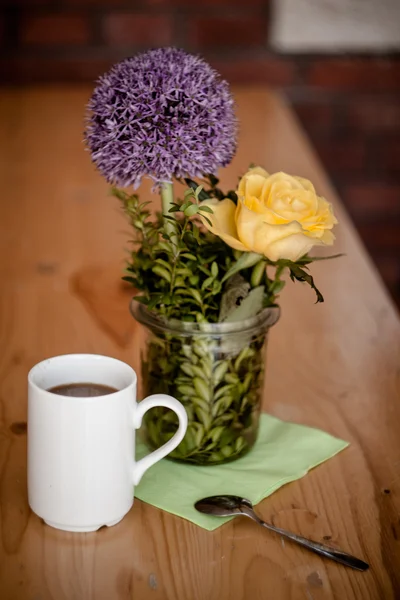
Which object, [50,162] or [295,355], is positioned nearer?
[295,355]

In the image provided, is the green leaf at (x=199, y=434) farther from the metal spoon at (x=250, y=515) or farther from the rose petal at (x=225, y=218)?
the rose petal at (x=225, y=218)

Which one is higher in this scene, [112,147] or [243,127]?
[243,127]

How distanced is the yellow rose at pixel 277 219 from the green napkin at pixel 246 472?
20cm

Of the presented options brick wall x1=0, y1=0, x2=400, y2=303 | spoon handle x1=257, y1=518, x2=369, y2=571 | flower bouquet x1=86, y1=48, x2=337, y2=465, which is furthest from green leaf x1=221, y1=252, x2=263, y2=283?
brick wall x1=0, y1=0, x2=400, y2=303

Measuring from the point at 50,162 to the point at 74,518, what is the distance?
117 centimetres

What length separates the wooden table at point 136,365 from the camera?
0.61 meters

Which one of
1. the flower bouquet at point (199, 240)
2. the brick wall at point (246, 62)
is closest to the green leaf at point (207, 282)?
the flower bouquet at point (199, 240)

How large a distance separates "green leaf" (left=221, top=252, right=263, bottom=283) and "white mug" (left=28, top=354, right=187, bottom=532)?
118 millimetres

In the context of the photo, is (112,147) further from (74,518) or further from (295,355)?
(295,355)

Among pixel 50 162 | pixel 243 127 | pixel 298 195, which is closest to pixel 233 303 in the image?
pixel 298 195

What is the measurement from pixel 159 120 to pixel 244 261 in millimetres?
133

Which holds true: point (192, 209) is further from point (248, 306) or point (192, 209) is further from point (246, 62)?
point (246, 62)

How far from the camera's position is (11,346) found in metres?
0.97

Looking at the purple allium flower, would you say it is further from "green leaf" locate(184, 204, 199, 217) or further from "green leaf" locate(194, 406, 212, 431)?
"green leaf" locate(194, 406, 212, 431)
